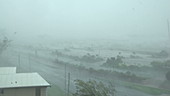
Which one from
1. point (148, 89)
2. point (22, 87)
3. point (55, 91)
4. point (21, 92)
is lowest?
point (55, 91)

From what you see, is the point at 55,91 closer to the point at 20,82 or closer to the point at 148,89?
the point at 20,82

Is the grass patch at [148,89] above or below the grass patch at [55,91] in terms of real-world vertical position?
above

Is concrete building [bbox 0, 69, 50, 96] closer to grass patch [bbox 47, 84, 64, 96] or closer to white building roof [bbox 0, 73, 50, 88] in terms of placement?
white building roof [bbox 0, 73, 50, 88]

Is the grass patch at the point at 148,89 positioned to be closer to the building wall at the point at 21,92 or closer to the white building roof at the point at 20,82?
the white building roof at the point at 20,82

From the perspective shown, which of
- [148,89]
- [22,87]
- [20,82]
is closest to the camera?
[22,87]

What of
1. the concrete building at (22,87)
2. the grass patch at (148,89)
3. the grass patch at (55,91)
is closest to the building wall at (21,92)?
the concrete building at (22,87)

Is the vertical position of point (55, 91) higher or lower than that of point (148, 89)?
lower

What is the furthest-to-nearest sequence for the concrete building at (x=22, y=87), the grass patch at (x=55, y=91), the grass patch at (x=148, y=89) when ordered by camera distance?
the grass patch at (x=148, y=89) < the grass patch at (x=55, y=91) < the concrete building at (x=22, y=87)

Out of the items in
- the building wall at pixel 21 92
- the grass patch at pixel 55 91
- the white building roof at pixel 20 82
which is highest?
the white building roof at pixel 20 82

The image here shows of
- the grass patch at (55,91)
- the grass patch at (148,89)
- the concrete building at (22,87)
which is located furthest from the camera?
the grass patch at (148,89)

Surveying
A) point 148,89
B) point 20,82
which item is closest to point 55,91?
point 20,82

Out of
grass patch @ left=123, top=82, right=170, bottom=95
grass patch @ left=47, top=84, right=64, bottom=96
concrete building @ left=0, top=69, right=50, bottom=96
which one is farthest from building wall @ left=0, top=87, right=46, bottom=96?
grass patch @ left=123, top=82, right=170, bottom=95

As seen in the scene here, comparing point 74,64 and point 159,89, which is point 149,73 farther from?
point 74,64
